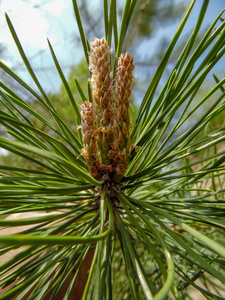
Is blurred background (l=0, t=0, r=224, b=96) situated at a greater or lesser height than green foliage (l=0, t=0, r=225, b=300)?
greater

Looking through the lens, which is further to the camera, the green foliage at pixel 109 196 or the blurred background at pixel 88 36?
the blurred background at pixel 88 36

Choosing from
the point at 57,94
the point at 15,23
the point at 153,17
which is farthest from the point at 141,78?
the point at 15,23

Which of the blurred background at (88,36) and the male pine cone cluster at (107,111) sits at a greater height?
the blurred background at (88,36)

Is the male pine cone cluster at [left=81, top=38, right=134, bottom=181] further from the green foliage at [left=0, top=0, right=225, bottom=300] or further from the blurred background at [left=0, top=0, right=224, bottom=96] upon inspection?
the blurred background at [left=0, top=0, right=224, bottom=96]

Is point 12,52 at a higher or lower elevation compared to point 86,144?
higher

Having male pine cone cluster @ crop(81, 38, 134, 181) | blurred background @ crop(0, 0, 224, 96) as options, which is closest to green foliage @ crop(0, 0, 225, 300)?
male pine cone cluster @ crop(81, 38, 134, 181)

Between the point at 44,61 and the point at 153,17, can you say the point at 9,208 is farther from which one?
the point at 153,17

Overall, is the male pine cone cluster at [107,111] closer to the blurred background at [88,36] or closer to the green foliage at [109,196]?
the green foliage at [109,196]

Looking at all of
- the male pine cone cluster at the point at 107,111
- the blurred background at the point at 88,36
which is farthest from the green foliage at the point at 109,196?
the blurred background at the point at 88,36
